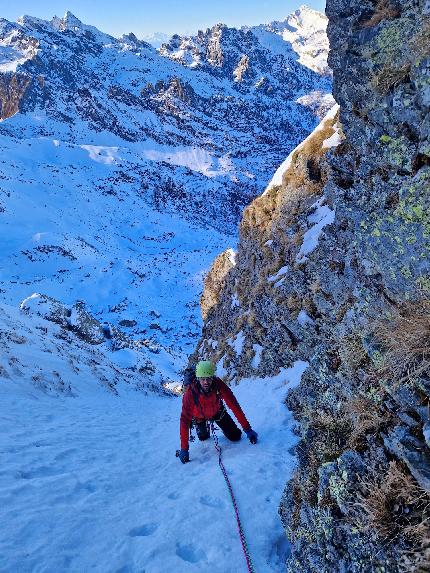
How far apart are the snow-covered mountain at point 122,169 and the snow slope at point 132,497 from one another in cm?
2200

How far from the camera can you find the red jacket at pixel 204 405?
7055mm

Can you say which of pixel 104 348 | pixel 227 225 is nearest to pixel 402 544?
pixel 104 348

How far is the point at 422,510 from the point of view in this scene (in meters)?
2.71

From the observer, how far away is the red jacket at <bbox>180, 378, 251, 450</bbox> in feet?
23.1

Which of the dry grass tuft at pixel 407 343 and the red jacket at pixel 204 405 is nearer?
the dry grass tuft at pixel 407 343

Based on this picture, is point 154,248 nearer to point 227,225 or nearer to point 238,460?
point 227,225

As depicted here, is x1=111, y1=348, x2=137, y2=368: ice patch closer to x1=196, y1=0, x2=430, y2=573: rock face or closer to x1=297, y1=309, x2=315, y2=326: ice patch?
x1=297, y1=309, x2=315, y2=326: ice patch

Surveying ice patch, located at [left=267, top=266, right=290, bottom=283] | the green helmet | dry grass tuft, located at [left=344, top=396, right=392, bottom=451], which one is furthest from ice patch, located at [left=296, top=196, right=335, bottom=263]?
dry grass tuft, located at [left=344, top=396, right=392, bottom=451]

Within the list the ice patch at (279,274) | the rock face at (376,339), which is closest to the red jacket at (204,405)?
the rock face at (376,339)

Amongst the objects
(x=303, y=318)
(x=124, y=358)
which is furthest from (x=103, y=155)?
(x=303, y=318)

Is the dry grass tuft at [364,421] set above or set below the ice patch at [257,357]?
below

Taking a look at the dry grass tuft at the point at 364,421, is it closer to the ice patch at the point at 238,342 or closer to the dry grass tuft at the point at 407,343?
the dry grass tuft at the point at 407,343

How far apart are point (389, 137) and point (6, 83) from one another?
137m

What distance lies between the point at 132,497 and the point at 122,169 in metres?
81.5
